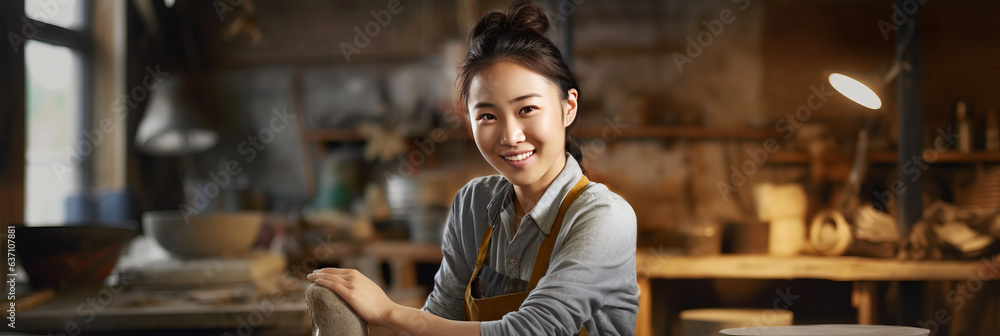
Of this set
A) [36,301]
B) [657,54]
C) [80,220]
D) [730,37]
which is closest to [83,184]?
[80,220]

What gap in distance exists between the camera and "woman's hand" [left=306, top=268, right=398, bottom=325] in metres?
1.25

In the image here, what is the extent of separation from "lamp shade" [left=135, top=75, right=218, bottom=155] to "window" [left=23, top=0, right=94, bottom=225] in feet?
1.09

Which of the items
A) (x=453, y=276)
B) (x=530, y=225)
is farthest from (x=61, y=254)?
(x=530, y=225)

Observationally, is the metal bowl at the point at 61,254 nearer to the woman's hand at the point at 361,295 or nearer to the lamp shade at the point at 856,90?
the woman's hand at the point at 361,295

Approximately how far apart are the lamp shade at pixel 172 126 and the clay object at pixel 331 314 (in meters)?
3.43

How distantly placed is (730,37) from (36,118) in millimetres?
3583

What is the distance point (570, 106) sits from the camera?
4.59ft

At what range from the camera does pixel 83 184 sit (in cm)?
420

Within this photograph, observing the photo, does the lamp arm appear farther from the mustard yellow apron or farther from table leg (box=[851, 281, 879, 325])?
the mustard yellow apron

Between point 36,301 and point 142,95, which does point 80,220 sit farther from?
point 36,301

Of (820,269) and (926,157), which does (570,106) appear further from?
(926,157)

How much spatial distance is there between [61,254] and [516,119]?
1574mm

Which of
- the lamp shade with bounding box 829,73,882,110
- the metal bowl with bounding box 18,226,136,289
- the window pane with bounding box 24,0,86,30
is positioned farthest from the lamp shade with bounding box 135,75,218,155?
the lamp shade with bounding box 829,73,882,110

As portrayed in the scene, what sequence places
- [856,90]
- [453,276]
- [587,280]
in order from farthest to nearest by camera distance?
[856,90] → [453,276] → [587,280]
